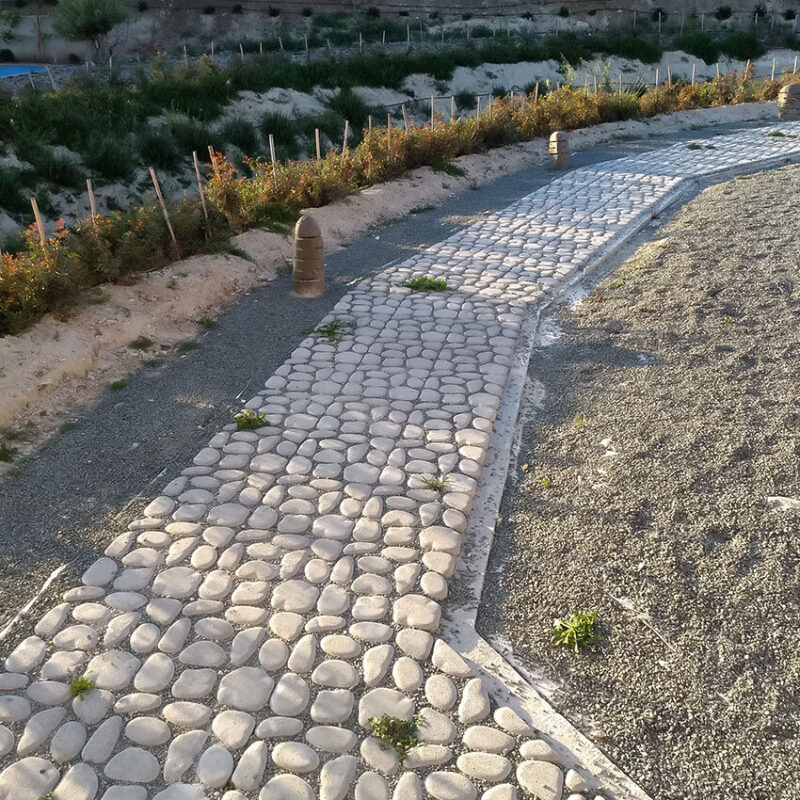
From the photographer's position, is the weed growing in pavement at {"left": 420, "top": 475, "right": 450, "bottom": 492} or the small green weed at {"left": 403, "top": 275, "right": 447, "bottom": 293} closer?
the weed growing in pavement at {"left": 420, "top": 475, "right": 450, "bottom": 492}

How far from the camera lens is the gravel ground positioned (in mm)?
3529

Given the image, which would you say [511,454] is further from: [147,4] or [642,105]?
[147,4]

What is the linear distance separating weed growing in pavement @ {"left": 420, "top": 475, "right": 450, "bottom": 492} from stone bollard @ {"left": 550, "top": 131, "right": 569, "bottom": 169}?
11487mm

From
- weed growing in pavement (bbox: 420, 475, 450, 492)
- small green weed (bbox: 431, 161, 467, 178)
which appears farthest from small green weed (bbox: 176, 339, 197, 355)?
small green weed (bbox: 431, 161, 467, 178)

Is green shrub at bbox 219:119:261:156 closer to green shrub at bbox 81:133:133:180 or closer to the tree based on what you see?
green shrub at bbox 81:133:133:180

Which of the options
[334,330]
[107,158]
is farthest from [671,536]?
[107,158]

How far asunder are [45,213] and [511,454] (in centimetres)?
1405

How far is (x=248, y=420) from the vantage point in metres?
6.04

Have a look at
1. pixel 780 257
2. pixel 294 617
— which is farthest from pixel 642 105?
pixel 294 617

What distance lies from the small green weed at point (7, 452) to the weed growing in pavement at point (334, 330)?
303cm

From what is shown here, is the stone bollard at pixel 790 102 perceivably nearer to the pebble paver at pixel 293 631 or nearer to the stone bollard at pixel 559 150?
the stone bollard at pixel 559 150

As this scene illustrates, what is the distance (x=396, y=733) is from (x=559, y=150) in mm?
13667

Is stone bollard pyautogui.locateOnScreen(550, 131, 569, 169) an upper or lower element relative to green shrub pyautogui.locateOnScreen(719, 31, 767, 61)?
upper

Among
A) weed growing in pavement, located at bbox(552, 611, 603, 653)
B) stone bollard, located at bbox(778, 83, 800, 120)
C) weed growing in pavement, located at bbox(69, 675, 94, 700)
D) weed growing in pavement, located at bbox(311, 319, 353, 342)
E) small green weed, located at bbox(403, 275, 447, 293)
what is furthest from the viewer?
stone bollard, located at bbox(778, 83, 800, 120)
